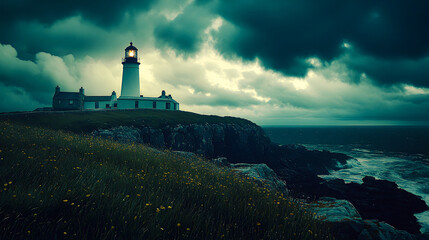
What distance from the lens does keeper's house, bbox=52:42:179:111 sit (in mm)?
53812

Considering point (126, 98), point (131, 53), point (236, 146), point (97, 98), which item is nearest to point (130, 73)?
point (131, 53)

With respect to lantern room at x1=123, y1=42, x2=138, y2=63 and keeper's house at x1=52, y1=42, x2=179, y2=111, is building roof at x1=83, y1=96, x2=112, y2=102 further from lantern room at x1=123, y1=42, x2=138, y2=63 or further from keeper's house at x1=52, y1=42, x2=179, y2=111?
lantern room at x1=123, y1=42, x2=138, y2=63

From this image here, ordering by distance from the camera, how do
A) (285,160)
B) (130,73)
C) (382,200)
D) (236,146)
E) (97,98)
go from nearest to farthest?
(382,200) < (285,160) < (236,146) < (130,73) < (97,98)

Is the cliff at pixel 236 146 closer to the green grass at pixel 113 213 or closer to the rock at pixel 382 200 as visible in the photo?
the rock at pixel 382 200

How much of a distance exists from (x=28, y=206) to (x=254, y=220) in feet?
12.5

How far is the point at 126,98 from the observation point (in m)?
54.8

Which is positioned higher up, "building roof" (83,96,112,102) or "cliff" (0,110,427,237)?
"building roof" (83,96,112,102)

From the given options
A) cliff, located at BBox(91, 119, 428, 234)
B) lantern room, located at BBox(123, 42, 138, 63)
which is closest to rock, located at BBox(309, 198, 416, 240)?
cliff, located at BBox(91, 119, 428, 234)

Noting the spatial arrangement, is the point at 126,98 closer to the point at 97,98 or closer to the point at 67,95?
the point at 97,98

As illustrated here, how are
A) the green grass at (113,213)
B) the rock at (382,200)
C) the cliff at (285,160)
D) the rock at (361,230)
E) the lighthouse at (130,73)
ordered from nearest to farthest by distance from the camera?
the green grass at (113,213) < the rock at (361,230) < the rock at (382,200) < the cliff at (285,160) < the lighthouse at (130,73)

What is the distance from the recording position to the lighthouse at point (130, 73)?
5334 centimetres

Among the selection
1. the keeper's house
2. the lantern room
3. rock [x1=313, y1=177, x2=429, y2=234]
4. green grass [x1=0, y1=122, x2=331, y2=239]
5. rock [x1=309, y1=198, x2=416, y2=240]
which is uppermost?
the lantern room

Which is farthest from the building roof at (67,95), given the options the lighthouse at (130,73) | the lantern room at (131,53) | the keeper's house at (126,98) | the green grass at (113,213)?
the green grass at (113,213)

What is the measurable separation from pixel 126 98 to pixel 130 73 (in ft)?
21.7
